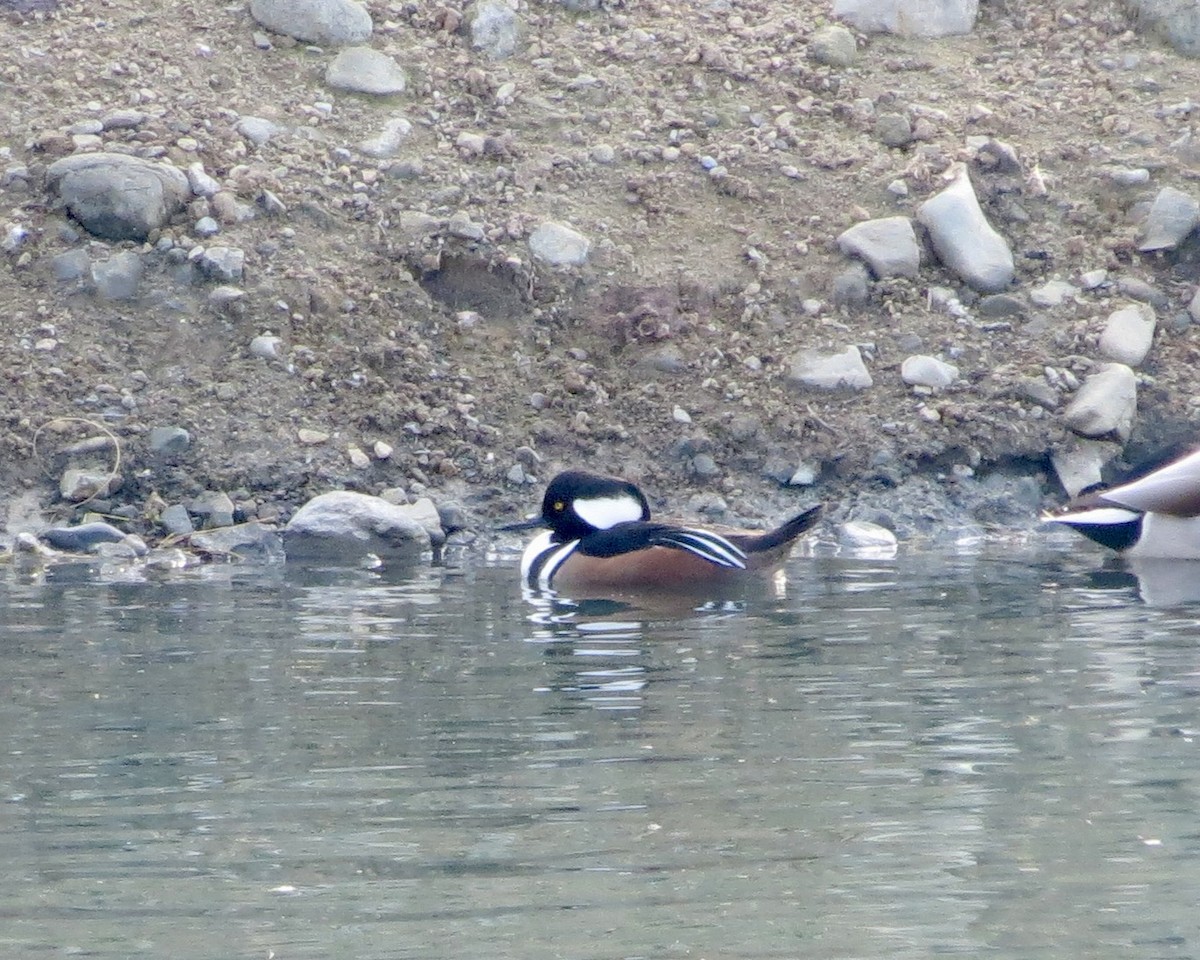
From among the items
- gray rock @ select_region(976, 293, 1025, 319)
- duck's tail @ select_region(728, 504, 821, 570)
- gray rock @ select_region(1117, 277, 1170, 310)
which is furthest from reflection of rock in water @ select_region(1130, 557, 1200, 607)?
gray rock @ select_region(1117, 277, 1170, 310)

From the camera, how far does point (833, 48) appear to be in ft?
40.1

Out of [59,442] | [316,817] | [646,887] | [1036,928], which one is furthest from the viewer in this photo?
[59,442]

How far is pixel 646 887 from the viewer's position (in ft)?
12.4

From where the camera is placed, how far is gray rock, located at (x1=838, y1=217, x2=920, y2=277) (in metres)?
11.0

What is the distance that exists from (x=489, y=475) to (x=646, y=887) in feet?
20.9

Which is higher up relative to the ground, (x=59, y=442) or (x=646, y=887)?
(x=59, y=442)

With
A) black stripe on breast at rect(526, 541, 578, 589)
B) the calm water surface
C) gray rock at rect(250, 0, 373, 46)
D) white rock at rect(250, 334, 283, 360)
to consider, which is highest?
gray rock at rect(250, 0, 373, 46)

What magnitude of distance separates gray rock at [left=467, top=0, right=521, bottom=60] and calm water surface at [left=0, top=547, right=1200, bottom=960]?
5245mm

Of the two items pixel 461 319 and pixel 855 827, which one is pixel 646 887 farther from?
pixel 461 319

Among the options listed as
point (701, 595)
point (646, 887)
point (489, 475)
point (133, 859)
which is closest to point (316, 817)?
point (133, 859)

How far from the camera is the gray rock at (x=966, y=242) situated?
10969 millimetres

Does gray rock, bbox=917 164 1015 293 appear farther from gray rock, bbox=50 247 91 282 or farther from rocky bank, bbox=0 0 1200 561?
gray rock, bbox=50 247 91 282

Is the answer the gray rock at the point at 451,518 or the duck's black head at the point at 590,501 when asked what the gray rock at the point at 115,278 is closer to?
the gray rock at the point at 451,518

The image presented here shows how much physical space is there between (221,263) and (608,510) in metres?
2.56
